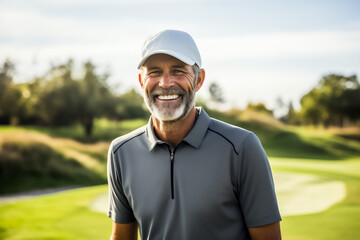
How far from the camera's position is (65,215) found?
669cm

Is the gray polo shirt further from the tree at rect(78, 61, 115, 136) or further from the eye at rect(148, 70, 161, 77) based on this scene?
the tree at rect(78, 61, 115, 136)

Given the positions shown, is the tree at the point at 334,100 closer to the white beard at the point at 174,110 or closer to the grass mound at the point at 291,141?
the grass mound at the point at 291,141

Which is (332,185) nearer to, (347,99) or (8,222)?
(8,222)

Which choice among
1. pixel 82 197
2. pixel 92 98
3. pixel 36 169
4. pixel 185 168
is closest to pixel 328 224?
pixel 185 168

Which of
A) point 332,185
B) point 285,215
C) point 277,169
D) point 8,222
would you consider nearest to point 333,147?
point 277,169

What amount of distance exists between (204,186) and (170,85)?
0.61 m

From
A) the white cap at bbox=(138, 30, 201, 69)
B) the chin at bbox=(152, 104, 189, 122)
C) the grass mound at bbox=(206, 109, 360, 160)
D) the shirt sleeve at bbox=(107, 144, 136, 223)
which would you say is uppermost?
the white cap at bbox=(138, 30, 201, 69)

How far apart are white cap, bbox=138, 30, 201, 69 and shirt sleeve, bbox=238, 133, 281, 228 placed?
1.84 ft

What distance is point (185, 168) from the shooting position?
1975 millimetres

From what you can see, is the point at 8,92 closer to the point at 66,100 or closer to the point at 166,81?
the point at 66,100

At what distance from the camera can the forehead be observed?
2.01 metres

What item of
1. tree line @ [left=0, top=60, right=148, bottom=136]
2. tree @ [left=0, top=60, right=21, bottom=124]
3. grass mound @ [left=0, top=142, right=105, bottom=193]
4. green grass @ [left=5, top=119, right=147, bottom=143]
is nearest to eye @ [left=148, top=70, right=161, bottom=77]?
grass mound @ [left=0, top=142, right=105, bottom=193]

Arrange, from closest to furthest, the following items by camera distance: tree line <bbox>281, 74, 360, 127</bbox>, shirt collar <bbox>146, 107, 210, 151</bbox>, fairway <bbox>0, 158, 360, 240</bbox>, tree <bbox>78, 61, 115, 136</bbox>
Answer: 1. shirt collar <bbox>146, 107, 210, 151</bbox>
2. fairway <bbox>0, 158, 360, 240</bbox>
3. tree <bbox>78, 61, 115, 136</bbox>
4. tree line <bbox>281, 74, 360, 127</bbox>

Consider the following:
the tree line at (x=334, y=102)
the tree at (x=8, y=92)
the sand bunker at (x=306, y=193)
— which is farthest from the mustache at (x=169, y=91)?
the tree line at (x=334, y=102)
